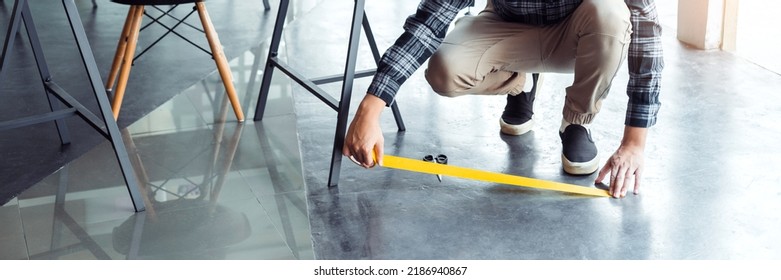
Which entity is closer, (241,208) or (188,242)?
(188,242)

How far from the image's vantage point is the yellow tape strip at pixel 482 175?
102 inches

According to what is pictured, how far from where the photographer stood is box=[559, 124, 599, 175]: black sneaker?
275cm

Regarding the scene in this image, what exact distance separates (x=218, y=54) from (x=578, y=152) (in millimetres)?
1338

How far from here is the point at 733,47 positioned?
157 inches

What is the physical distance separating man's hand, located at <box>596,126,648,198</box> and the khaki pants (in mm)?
193


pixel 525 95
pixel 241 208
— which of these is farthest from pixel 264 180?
pixel 525 95

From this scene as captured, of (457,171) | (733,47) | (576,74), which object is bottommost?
(733,47)

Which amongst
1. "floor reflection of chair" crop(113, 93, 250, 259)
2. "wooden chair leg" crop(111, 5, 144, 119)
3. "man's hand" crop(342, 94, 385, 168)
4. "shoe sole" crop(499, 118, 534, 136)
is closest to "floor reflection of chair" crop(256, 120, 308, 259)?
"floor reflection of chair" crop(113, 93, 250, 259)

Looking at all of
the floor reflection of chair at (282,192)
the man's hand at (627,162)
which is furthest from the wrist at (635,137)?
the floor reflection of chair at (282,192)

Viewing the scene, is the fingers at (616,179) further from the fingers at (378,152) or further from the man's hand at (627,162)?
the fingers at (378,152)

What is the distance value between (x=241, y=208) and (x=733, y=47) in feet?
8.19

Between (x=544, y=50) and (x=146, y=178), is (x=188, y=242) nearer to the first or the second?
(x=146, y=178)

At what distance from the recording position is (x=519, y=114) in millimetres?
3113

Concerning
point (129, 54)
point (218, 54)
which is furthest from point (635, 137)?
point (129, 54)
